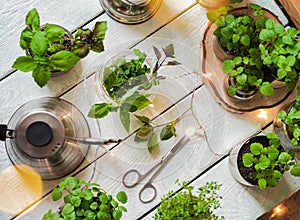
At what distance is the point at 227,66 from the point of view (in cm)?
149

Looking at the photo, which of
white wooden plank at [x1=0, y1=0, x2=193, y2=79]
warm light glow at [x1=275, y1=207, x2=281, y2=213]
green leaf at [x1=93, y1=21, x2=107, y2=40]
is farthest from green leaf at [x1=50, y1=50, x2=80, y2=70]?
warm light glow at [x1=275, y1=207, x2=281, y2=213]

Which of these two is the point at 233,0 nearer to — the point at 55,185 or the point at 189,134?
the point at 189,134

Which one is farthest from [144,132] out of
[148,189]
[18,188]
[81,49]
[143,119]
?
[18,188]

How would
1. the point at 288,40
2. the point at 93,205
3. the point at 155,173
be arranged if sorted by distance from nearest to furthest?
the point at 93,205 → the point at 288,40 → the point at 155,173

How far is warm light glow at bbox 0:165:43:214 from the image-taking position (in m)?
1.55

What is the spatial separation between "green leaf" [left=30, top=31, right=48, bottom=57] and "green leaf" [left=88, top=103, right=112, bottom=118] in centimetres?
20

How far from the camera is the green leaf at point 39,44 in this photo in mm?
1361

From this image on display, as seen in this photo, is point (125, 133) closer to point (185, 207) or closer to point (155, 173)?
point (155, 173)

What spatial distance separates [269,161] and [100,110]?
41 cm

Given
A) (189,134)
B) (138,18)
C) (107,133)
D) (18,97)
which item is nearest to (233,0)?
(138,18)

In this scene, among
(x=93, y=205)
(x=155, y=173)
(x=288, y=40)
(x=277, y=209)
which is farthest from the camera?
(x=277, y=209)

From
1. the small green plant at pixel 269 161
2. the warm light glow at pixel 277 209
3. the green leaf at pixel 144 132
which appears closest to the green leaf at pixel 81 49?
the green leaf at pixel 144 132

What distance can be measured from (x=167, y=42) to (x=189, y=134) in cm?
24

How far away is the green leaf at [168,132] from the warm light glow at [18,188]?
327mm
